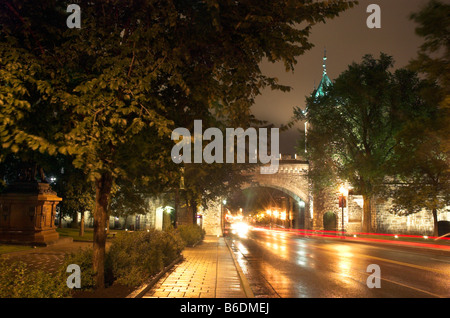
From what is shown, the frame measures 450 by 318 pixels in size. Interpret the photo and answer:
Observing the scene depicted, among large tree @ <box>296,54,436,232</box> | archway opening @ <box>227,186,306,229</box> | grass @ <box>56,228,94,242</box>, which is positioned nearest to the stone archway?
archway opening @ <box>227,186,306,229</box>

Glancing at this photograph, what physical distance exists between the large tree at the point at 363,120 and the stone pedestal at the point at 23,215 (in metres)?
27.2

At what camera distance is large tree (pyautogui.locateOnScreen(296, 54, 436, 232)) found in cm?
3738

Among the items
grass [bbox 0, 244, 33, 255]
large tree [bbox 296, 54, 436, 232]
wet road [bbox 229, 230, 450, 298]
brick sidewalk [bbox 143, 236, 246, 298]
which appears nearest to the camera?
brick sidewalk [bbox 143, 236, 246, 298]

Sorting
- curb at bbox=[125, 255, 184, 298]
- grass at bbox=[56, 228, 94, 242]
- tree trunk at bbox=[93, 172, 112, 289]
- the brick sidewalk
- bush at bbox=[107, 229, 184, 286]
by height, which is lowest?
grass at bbox=[56, 228, 94, 242]

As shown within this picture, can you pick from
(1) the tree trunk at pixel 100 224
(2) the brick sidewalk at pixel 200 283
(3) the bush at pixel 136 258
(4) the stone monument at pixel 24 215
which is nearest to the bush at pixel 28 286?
(1) the tree trunk at pixel 100 224

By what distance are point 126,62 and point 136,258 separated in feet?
17.3

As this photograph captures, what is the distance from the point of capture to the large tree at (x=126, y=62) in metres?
6.66

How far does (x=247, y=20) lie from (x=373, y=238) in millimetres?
33904

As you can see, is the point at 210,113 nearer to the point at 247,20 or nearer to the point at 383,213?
the point at 247,20

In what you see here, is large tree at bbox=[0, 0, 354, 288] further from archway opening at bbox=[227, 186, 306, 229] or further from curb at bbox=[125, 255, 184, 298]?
archway opening at bbox=[227, 186, 306, 229]

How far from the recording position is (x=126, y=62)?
6992 millimetres

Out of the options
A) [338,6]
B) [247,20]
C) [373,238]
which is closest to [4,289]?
[247,20]

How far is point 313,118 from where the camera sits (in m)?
42.1

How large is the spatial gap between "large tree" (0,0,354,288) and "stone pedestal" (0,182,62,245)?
45.0ft
